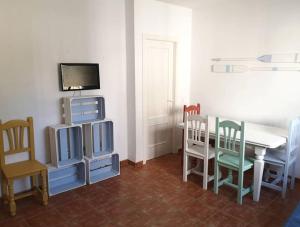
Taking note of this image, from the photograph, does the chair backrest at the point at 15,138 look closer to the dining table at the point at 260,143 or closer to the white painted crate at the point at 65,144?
the white painted crate at the point at 65,144

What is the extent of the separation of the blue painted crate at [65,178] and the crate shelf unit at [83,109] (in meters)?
0.59

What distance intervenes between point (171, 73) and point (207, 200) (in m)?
2.25

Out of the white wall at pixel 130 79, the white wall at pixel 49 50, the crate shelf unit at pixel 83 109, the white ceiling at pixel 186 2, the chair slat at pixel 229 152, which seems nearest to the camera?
the white wall at pixel 49 50

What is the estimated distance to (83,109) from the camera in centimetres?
345

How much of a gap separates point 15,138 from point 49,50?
1.11 meters

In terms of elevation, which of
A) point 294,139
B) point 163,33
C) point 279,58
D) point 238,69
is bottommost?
point 294,139

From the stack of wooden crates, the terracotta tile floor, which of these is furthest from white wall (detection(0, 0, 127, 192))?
the terracotta tile floor

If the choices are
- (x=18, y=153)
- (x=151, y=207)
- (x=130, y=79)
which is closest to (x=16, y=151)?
(x=18, y=153)

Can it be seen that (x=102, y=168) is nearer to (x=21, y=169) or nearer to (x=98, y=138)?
(x=98, y=138)

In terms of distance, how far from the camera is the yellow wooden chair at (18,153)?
2.80 metres

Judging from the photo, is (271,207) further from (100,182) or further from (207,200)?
(100,182)

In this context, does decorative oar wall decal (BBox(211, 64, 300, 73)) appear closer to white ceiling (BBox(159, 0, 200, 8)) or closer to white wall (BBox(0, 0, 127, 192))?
white ceiling (BBox(159, 0, 200, 8))

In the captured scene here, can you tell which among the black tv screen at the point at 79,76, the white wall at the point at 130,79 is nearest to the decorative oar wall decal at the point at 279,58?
the white wall at the point at 130,79

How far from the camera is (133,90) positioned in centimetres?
393
